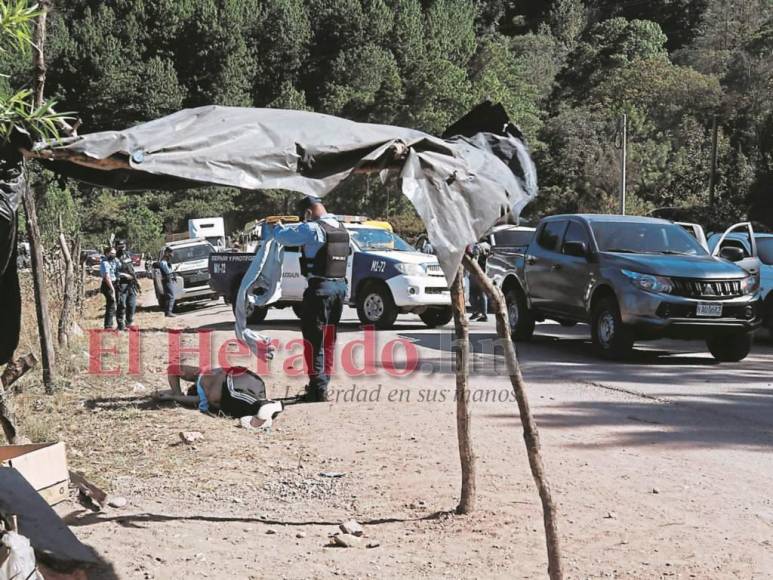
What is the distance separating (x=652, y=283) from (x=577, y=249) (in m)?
1.52

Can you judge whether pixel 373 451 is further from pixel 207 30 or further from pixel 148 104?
pixel 207 30

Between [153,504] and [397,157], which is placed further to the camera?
[153,504]

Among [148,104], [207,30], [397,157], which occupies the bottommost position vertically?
[397,157]

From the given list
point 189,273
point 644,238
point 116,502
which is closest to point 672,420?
point 644,238

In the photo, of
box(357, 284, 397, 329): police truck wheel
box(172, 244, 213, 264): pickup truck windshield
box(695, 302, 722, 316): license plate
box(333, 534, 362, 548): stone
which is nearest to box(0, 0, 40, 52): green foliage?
box(333, 534, 362, 548): stone

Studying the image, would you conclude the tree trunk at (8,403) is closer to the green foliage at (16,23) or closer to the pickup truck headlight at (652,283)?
the green foliage at (16,23)

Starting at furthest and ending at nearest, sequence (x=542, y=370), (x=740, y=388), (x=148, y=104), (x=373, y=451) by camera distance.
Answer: (x=148, y=104) < (x=542, y=370) < (x=740, y=388) < (x=373, y=451)

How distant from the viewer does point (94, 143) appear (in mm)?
4418

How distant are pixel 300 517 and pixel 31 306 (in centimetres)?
1354

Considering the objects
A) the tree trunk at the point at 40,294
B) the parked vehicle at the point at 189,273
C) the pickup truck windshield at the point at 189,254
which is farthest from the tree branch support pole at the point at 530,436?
the pickup truck windshield at the point at 189,254

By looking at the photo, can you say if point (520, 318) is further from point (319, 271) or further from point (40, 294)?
point (40, 294)

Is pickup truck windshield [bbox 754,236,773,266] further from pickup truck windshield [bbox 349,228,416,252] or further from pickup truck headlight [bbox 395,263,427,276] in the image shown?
pickup truck windshield [bbox 349,228,416,252]

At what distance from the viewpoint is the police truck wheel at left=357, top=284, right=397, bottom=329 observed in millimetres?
16688

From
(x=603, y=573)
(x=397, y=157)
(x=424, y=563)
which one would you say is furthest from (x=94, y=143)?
(x=603, y=573)
